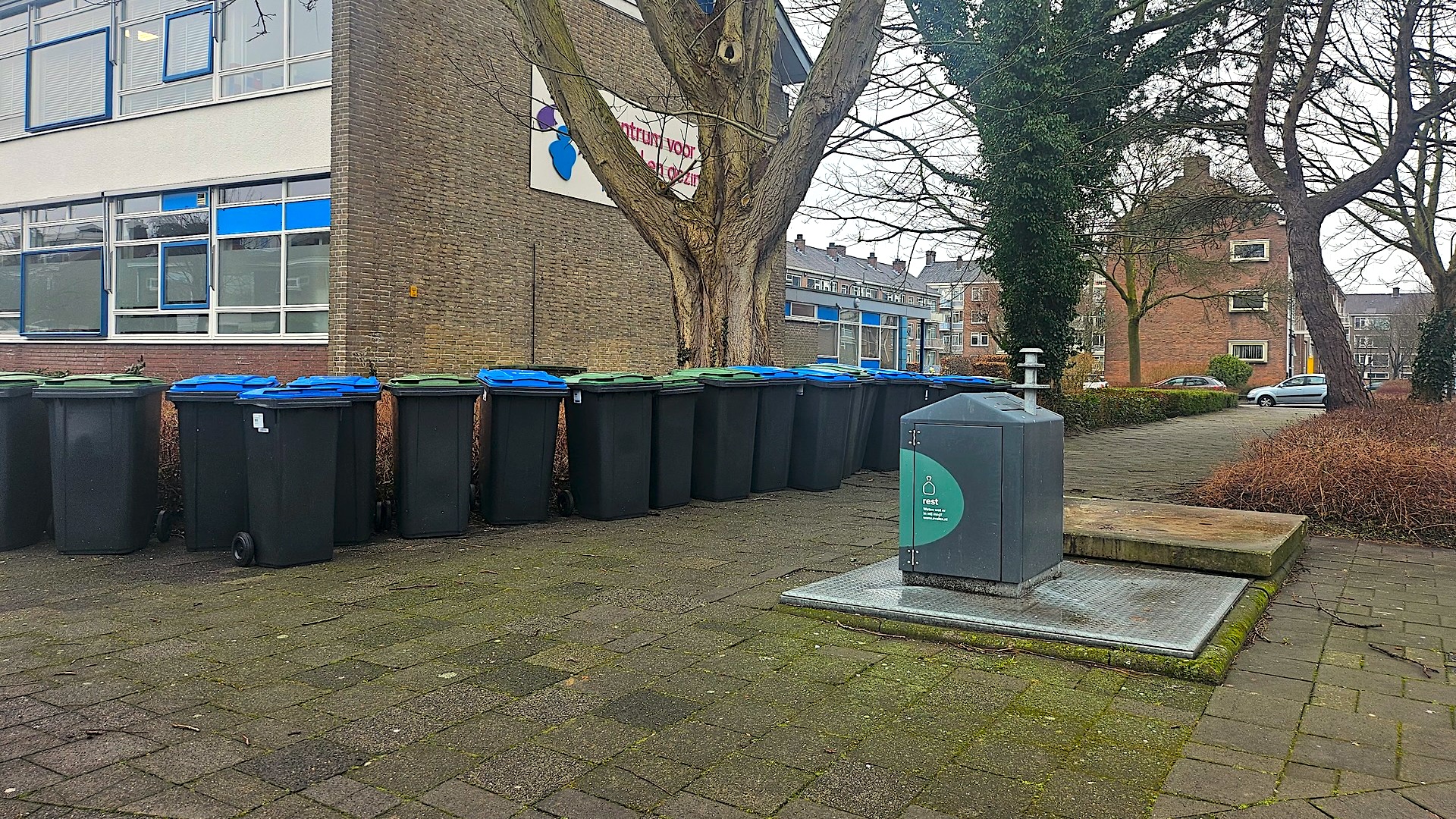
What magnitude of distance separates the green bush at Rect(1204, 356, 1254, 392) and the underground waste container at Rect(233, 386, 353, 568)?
47.5m

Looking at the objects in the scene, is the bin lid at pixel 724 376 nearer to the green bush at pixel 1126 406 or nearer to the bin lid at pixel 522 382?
the bin lid at pixel 522 382

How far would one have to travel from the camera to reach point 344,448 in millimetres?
6707

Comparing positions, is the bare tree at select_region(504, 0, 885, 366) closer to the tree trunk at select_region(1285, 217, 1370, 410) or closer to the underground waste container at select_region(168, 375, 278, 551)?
the underground waste container at select_region(168, 375, 278, 551)

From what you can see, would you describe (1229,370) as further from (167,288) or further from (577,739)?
(577,739)

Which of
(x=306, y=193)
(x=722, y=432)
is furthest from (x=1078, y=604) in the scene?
(x=306, y=193)

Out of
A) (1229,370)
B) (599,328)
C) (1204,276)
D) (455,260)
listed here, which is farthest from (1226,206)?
(1229,370)

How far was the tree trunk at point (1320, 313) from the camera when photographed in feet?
48.9

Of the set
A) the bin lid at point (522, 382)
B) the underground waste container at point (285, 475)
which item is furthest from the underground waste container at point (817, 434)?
the underground waste container at point (285, 475)

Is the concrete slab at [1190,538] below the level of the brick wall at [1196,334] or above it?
below

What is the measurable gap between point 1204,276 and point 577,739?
34.4 meters

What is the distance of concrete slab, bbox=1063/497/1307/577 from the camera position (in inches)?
221

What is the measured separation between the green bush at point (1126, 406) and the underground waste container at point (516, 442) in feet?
43.1

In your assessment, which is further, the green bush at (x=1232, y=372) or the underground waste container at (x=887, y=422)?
the green bush at (x=1232, y=372)

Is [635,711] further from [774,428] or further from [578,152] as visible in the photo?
[578,152]
